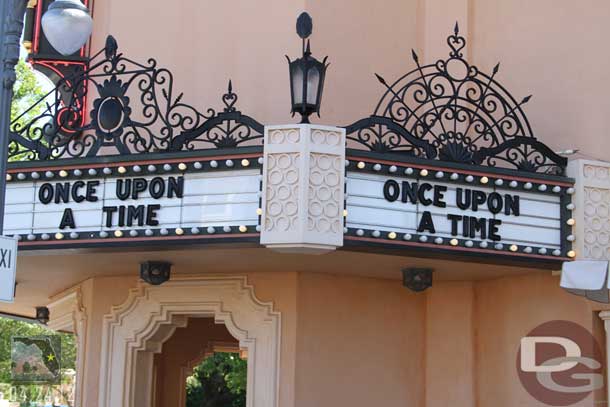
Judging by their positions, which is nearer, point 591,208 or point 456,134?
point 456,134

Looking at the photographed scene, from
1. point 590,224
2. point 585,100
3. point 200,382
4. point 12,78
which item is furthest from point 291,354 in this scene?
point 200,382

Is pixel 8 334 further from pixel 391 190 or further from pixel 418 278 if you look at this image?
pixel 391 190

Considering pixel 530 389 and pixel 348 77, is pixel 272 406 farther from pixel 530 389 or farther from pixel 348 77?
pixel 348 77

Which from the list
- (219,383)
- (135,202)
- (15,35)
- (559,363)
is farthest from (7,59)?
(219,383)

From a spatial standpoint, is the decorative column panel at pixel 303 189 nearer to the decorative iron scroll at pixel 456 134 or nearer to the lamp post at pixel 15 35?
the decorative iron scroll at pixel 456 134

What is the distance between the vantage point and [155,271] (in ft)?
38.4

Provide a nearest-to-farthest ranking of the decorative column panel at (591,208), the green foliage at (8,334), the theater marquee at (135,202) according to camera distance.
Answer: the theater marquee at (135,202)
the decorative column panel at (591,208)
the green foliage at (8,334)

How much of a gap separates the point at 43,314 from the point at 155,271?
588 centimetres

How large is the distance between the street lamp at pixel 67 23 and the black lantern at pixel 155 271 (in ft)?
12.6

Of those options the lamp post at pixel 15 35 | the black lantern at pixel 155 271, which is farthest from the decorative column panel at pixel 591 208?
the lamp post at pixel 15 35

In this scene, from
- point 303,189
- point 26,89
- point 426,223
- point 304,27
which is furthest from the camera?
point 26,89

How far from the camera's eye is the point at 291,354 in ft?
38.7

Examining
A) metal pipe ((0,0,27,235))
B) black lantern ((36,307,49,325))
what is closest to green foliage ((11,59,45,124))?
black lantern ((36,307,49,325))

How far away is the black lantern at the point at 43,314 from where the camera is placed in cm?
1681
